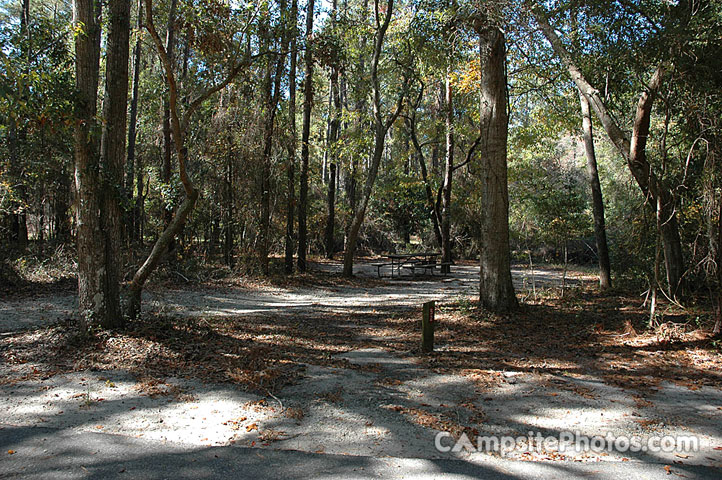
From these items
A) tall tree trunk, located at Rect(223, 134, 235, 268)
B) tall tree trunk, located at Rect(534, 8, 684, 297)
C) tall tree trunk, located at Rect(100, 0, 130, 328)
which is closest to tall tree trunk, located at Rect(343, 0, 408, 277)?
tall tree trunk, located at Rect(223, 134, 235, 268)

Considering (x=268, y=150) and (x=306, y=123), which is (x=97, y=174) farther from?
(x=306, y=123)

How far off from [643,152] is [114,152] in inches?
344

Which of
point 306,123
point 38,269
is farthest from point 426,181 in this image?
point 38,269

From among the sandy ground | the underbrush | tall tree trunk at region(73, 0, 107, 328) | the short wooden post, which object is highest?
tall tree trunk at region(73, 0, 107, 328)

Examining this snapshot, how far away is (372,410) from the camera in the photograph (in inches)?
196

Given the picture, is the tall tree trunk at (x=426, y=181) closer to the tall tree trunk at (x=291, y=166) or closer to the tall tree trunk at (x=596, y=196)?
the tall tree trunk at (x=291, y=166)

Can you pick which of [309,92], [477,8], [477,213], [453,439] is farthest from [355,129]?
[453,439]

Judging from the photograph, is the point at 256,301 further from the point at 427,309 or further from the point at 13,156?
the point at 13,156

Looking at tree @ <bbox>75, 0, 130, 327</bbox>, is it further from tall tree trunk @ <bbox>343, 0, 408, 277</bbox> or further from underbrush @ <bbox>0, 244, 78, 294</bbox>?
tall tree trunk @ <bbox>343, 0, 408, 277</bbox>

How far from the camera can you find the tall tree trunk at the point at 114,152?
6.84 metres

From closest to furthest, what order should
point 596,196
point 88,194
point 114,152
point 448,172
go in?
point 88,194 → point 114,152 → point 596,196 → point 448,172

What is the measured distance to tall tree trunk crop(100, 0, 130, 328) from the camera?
6.84m

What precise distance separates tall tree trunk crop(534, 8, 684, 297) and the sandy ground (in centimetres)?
418

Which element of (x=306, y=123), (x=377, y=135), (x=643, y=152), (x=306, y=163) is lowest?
(x=643, y=152)
